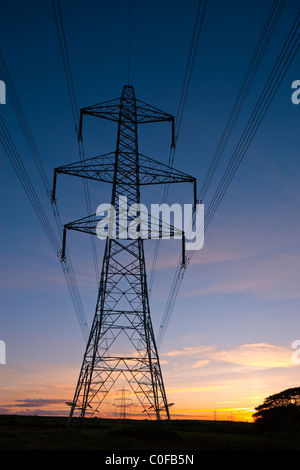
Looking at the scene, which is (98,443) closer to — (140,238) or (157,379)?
(157,379)

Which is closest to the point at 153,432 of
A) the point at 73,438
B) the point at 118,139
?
the point at 73,438

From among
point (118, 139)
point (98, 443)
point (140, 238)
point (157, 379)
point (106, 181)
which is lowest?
point (98, 443)

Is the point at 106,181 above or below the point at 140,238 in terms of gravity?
above
